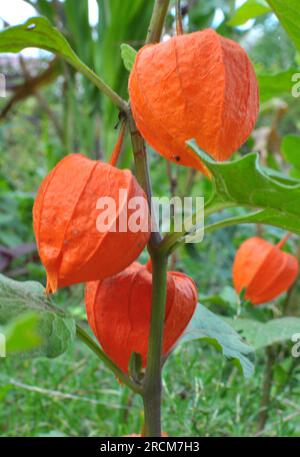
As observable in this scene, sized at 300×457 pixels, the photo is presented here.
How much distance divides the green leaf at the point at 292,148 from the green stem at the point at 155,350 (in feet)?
1.56

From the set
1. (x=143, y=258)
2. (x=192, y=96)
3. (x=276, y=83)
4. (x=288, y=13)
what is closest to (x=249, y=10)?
(x=276, y=83)

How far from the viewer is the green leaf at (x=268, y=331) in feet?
2.15

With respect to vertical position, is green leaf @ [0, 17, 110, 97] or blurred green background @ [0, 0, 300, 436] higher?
green leaf @ [0, 17, 110, 97]

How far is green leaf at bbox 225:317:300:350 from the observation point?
0.65 meters

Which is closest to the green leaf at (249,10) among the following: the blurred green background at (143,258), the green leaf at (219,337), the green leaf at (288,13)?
the blurred green background at (143,258)

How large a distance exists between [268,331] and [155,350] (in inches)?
12.8

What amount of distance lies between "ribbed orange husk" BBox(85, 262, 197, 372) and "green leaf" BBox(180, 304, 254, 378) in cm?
5

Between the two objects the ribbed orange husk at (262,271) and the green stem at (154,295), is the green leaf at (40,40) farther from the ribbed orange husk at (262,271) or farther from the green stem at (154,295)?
the ribbed orange husk at (262,271)

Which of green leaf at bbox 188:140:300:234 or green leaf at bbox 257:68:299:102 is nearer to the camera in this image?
green leaf at bbox 188:140:300:234

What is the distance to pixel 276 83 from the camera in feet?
2.23

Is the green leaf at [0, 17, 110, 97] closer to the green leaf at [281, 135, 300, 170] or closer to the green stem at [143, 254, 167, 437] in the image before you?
the green stem at [143, 254, 167, 437]

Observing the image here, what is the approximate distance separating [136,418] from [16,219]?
48.3 inches

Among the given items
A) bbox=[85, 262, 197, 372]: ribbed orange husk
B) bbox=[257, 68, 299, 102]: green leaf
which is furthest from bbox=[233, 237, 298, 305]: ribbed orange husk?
bbox=[85, 262, 197, 372]: ribbed orange husk
